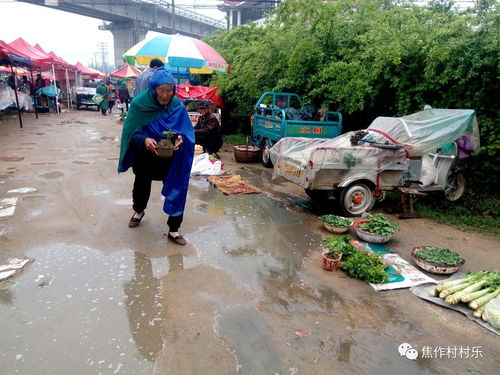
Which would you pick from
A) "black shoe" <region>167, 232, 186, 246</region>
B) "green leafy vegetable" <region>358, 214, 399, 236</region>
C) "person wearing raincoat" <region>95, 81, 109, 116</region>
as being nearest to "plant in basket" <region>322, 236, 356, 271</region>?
"green leafy vegetable" <region>358, 214, 399, 236</region>

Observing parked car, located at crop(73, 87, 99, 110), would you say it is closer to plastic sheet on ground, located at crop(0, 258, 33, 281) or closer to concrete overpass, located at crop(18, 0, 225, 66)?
concrete overpass, located at crop(18, 0, 225, 66)

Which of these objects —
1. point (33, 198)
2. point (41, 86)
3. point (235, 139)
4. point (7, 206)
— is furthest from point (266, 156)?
point (41, 86)

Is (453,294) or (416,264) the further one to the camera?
(416,264)

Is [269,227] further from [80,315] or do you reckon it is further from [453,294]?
[80,315]

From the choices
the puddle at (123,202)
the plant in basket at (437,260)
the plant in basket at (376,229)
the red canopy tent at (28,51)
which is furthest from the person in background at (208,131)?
the red canopy tent at (28,51)

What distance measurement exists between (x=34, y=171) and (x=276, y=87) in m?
5.92

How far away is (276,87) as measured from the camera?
30.3 ft

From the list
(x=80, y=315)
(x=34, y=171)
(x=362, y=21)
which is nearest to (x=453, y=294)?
(x=80, y=315)

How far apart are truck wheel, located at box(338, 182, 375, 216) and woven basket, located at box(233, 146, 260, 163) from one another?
4.15 m

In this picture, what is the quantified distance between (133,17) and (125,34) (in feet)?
10.7

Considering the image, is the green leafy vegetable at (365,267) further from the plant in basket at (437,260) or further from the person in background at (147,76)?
the person in background at (147,76)

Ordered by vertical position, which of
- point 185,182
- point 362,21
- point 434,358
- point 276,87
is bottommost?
point 434,358

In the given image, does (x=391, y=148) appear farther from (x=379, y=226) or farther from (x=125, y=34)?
(x=125, y=34)

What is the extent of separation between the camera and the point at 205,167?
7.75 metres
